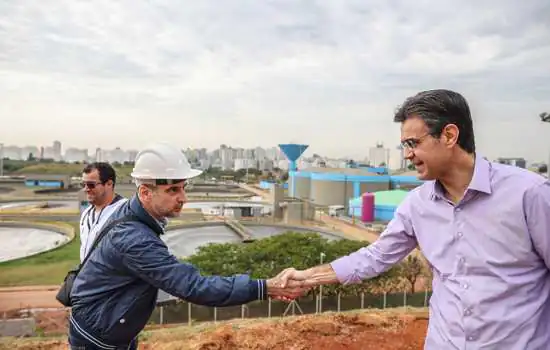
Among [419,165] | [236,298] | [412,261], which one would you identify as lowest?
[412,261]

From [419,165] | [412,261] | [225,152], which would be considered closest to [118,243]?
[419,165]

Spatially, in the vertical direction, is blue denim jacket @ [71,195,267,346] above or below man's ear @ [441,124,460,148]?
below

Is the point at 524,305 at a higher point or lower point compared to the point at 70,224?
higher

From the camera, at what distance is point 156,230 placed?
2139 millimetres

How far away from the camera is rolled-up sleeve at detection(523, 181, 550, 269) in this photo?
1.50 m

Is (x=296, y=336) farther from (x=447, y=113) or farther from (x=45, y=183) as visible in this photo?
(x=45, y=183)

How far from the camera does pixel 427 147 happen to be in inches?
67.1

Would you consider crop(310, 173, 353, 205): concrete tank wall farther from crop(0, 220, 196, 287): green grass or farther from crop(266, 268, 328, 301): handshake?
crop(266, 268, 328, 301): handshake

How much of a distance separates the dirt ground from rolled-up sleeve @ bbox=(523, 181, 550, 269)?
4192 mm

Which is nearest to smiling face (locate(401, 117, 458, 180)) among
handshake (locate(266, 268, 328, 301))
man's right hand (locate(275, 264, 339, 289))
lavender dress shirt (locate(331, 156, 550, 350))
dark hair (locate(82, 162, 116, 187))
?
lavender dress shirt (locate(331, 156, 550, 350))

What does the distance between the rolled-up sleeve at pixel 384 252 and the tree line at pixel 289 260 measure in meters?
10.4

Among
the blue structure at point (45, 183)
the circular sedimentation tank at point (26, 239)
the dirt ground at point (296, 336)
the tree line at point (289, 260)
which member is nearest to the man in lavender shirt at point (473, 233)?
the dirt ground at point (296, 336)

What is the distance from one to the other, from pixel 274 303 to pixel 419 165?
11.2 metres

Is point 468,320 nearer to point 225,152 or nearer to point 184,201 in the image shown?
point 184,201
